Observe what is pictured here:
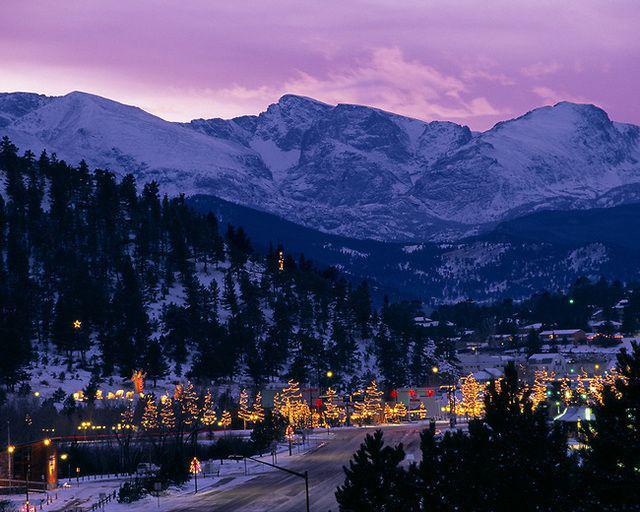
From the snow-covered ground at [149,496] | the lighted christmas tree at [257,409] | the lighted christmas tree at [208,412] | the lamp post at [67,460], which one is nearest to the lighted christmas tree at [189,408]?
the lighted christmas tree at [208,412]

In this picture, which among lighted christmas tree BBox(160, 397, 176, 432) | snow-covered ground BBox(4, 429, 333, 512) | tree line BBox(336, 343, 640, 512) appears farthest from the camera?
lighted christmas tree BBox(160, 397, 176, 432)

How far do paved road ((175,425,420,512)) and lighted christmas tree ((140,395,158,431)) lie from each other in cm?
2616

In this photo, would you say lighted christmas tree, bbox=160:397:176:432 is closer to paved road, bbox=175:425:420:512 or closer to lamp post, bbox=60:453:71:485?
lamp post, bbox=60:453:71:485

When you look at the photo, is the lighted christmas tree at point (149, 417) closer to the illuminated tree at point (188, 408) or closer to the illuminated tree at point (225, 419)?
the illuminated tree at point (188, 408)

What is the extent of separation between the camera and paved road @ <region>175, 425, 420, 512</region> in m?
99.0

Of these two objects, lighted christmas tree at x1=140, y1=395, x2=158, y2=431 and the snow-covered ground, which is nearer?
the snow-covered ground

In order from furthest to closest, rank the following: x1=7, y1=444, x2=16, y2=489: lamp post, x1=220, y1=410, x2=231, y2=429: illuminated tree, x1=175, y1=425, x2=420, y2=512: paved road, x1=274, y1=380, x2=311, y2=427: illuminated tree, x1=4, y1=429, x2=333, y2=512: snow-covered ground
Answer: x1=274, y1=380, x2=311, y2=427: illuminated tree → x1=220, y1=410, x2=231, y2=429: illuminated tree → x1=7, y1=444, x2=16, y2=489: lamp post → x1=4, y1=429, x2=333, y2=512: snow-covered ground → x1=175, y1=425, x2=420, y2=512: paved road

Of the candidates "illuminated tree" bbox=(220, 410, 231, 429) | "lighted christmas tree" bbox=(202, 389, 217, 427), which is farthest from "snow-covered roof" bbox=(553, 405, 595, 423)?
"illuminated tree" bbox=(220, 410, 231, 429)

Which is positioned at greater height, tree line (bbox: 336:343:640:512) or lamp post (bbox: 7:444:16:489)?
tree line (bbox: 336:343:640:512)

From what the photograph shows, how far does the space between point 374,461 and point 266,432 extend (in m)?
99.3

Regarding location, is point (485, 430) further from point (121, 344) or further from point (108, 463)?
point (121, 344)

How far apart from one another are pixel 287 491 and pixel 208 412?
68013 mm

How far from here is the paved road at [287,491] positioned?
9900 cm

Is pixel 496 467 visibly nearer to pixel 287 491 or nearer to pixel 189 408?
Result: pixel 287 491
